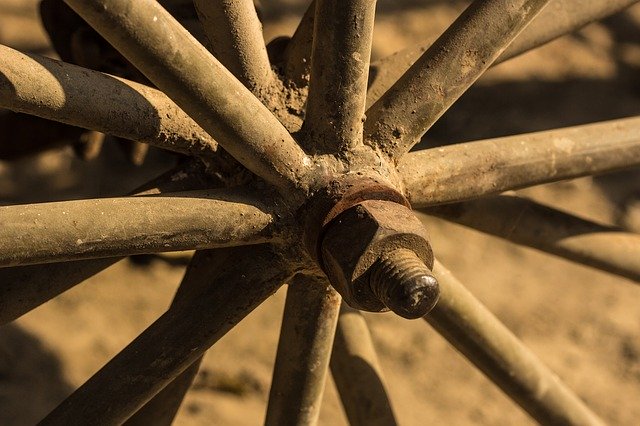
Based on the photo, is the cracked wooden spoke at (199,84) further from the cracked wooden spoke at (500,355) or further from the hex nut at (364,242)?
the cracked wooden spoke at (500,355)

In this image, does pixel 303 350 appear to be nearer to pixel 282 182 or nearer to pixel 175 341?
pixel 175 341

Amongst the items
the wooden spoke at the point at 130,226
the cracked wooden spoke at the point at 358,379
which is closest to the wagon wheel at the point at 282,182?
the wooden spoke at the point at 130,226

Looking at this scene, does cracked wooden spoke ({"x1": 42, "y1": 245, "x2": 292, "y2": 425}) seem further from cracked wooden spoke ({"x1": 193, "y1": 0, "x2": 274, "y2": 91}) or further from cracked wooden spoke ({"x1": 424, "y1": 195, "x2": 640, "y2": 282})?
cracked wooden spoke ({"x1": 424, "y1": 195, "x2": 640, "y2": 282})

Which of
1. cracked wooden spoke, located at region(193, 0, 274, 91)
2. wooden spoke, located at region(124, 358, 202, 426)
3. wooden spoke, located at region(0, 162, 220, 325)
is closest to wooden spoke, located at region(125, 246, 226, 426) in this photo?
wooden spoke, located at region(124, 358, 202, 426)

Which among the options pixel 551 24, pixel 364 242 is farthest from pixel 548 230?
pixel 364 242

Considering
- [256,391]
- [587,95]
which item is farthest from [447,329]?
[587,95]
